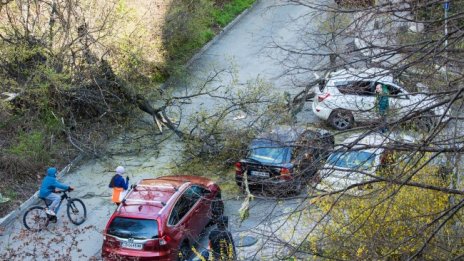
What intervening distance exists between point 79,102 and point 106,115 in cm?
85

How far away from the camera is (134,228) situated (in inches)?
456

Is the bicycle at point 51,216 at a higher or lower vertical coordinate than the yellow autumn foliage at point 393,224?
lower

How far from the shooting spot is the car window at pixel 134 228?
11.5 m

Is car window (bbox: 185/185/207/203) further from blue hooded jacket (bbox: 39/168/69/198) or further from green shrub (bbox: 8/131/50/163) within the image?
green shrub (bbox: 8/131/50/163)

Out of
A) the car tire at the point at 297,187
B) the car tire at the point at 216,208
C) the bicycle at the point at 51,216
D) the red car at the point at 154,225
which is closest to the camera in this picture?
the car tire at the point at 297,187

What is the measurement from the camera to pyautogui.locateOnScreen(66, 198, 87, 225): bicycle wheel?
1377 cm

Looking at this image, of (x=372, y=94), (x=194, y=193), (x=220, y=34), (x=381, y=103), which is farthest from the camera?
(x=220, y=34)

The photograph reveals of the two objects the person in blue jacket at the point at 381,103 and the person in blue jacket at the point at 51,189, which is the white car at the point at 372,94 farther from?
the person in blue jacket at the point at 51,189

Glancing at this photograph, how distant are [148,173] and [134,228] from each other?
14.3 ft

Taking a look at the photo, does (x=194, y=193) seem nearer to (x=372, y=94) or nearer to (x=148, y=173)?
(x=148, y=173)

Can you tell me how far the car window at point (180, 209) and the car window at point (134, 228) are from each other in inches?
15.0

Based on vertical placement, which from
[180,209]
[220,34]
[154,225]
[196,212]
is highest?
[154,225]

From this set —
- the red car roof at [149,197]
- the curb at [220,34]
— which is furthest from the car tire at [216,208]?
the curb at [220,34]

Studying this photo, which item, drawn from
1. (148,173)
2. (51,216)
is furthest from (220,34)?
(51,216)
